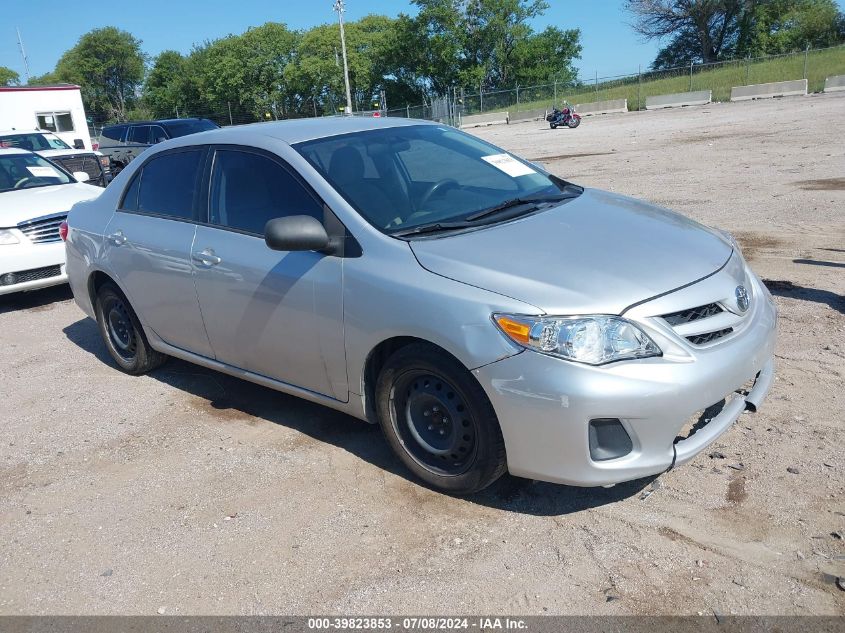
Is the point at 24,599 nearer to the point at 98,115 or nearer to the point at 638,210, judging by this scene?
the point at 638,210

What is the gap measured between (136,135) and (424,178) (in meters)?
19.0

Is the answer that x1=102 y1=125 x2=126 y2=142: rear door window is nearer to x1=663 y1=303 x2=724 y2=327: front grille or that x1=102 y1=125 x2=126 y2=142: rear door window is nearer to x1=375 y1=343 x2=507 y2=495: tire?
x1=375 y1=343 x2=507 y2=495: tire

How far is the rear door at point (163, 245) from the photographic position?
15.6 feet

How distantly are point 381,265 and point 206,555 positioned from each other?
5.06ft

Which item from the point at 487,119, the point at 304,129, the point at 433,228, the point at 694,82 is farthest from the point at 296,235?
the point at 487,119

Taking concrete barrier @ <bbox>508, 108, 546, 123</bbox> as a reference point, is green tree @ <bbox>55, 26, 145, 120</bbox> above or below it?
above

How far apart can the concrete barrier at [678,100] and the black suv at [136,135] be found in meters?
29.1

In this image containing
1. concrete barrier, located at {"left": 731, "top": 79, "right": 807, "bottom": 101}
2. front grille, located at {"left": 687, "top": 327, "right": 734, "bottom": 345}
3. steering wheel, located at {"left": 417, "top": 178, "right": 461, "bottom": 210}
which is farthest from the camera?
concrete barrier, located at {"left": 731, "top": 79, "right": 807, "bottom": 101}

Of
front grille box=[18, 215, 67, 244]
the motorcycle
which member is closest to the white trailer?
the motorcycle

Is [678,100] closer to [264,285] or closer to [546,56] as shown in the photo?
[546,56]

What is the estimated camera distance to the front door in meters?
3.92

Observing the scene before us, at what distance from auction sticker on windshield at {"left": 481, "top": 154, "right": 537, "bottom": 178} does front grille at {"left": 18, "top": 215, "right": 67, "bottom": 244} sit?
5543 mm

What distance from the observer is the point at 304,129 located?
15.0 ft

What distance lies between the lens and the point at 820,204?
9484 mm
